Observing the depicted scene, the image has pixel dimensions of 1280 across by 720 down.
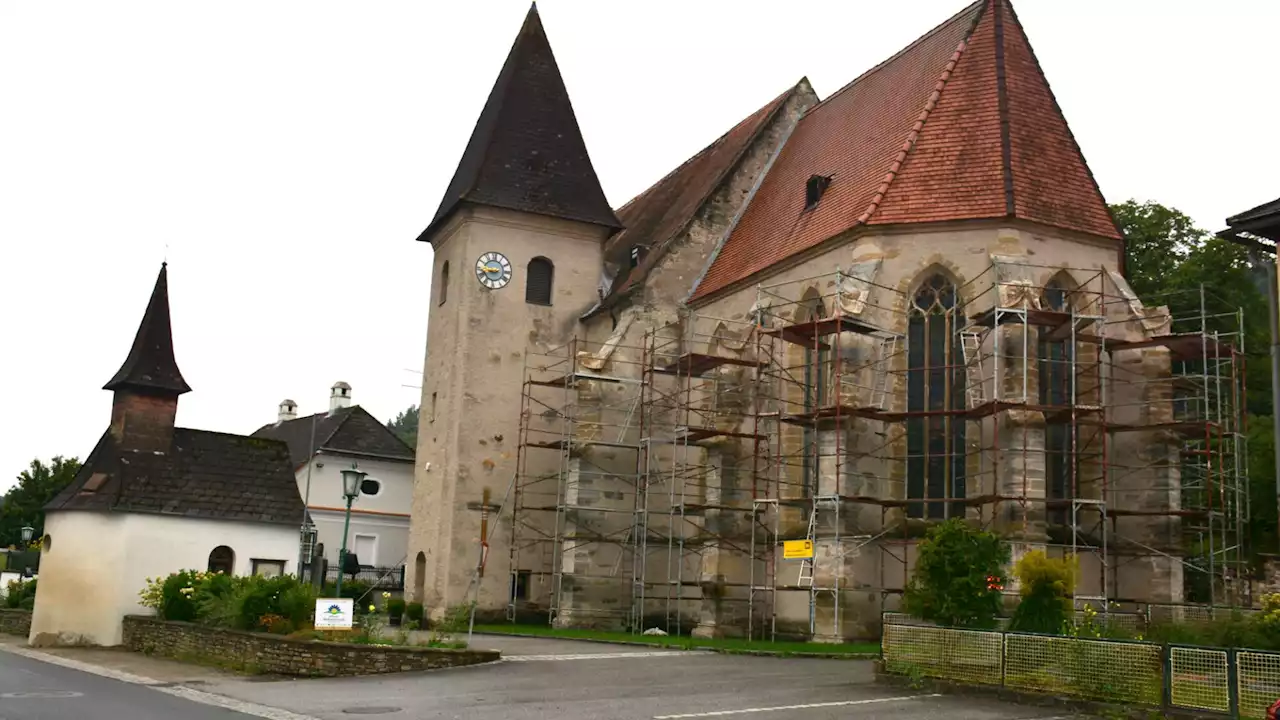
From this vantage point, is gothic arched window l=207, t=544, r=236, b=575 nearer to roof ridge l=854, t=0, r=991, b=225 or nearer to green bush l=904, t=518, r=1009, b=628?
roof ridge l=854, t=0, r=991, b=225

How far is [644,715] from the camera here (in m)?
13.6

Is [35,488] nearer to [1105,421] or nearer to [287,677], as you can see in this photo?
[287,677]

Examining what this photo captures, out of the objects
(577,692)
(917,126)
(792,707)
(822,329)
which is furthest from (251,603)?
(917,126)

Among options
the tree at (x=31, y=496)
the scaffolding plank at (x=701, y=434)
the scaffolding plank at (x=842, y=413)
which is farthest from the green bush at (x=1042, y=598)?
the tree at (x=31, y=496)

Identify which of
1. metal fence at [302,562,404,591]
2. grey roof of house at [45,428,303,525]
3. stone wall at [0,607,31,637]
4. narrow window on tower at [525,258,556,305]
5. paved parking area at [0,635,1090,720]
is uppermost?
narrow window on tower at [525,258,556,305]

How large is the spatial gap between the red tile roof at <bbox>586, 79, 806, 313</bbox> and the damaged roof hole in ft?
14.0

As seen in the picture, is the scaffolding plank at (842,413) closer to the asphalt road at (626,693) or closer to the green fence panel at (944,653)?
the asphalt road at (626,693)

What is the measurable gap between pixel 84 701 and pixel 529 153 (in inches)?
879

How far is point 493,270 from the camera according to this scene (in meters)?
33.5

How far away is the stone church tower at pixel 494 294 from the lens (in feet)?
106

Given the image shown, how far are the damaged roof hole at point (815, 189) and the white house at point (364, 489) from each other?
86.3ft

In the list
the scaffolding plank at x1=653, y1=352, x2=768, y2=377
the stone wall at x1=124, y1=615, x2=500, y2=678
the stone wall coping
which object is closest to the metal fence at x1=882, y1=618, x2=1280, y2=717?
the stone wall coping

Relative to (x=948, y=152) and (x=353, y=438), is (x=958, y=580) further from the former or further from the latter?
(x=353, y=438)

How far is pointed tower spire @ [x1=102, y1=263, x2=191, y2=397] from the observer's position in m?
30.2
